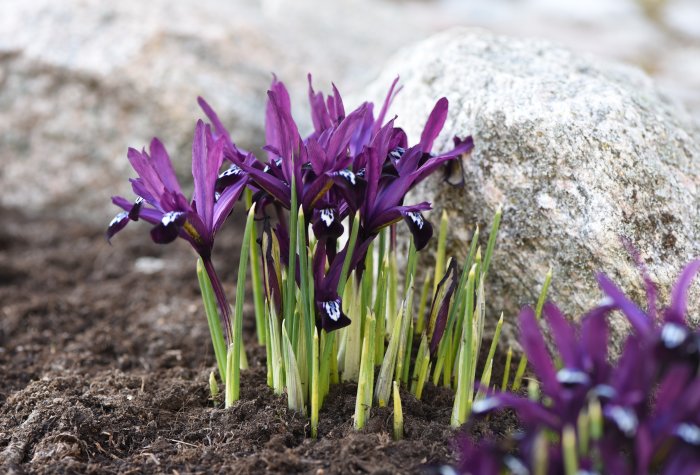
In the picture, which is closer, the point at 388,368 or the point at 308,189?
the point at 308,189

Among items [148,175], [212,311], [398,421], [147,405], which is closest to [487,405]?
[398,421]

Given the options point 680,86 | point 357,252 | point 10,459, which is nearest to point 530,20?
point 680,86

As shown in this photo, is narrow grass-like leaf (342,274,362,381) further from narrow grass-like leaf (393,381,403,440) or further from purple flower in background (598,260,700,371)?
purple flower in background (598,260,700,371)

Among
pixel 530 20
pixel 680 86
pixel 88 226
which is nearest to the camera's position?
pixel 88 226

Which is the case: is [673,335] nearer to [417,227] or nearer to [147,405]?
[417,227]

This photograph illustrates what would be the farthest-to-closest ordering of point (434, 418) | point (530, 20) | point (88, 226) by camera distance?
point (530, 20) < point (88, 226) < point (434, 418)

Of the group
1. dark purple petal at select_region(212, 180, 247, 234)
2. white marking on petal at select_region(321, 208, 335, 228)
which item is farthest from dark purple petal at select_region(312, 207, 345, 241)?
dark purple petal at select_region(212, 180, 247, 234)

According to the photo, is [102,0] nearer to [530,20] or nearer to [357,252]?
[357,252]
